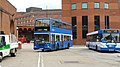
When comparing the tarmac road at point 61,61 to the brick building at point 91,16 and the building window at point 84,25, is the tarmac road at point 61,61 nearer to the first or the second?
the brick building at point 91,16

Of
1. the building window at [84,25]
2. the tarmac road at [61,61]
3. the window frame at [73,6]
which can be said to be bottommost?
the tarmac road at [61,61]

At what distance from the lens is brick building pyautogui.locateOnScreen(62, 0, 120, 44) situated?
258 feet

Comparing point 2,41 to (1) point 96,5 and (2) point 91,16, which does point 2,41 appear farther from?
(1) point 96,5

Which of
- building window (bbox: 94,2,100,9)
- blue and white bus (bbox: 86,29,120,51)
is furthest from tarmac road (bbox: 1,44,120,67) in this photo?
building window (bbox: 94,2,100,9)

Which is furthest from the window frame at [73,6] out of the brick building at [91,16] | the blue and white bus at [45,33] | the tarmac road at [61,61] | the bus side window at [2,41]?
the bus side window at [2,41]

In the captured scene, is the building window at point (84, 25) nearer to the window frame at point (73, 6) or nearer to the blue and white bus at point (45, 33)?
the window frame at point (73, 6)

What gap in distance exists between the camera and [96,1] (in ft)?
260

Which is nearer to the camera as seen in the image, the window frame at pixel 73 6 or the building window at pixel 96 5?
the building window at pixel 96 5

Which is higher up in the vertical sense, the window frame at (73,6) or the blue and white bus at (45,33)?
the window frame at (73,6)

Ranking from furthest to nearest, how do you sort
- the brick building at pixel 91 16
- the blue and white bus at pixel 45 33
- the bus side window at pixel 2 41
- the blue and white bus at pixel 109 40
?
the brick building at pixel 91 16 → the blue and white bus at pixel 45 33 → the blue and white bus at pixel 109 40 → the bus side window at pixel 2 41

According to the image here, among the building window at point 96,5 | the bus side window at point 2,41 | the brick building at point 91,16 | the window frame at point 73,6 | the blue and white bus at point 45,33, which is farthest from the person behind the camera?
the window frame at point 73,6

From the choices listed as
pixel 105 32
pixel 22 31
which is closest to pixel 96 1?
pixel 22 31

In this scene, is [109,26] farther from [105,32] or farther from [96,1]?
[105,32]

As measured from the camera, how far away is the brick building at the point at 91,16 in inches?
3100
